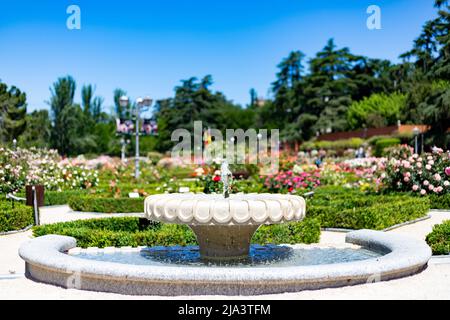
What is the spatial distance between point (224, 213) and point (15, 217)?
261 inches

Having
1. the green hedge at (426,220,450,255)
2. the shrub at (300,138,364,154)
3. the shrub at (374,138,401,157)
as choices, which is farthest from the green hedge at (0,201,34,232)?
the shrub at (300,138,364,154)

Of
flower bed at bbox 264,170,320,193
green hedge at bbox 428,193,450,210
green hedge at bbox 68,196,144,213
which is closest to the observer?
green hedge at bbox 428,193,450,210

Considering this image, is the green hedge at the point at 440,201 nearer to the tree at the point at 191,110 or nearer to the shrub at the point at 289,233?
the shrub at the point at 289,233

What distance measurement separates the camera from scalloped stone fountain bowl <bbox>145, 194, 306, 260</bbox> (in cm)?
588

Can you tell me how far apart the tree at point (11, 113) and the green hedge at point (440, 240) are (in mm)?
35565

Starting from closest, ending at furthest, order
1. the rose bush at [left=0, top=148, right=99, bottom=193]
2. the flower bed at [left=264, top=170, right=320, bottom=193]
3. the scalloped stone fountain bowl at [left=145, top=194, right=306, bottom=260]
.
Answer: the scalloped stone fountain bowl at [left=145, top=194, right=306, bottom=260]
the flower bed at [left=264, top=170, right=320, bottom=193]
the rose bush at [left=0, top=148, right=99, bottom=193]

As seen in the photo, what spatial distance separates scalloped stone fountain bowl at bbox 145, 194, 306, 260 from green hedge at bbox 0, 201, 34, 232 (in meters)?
5.50

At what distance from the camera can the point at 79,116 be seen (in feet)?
137

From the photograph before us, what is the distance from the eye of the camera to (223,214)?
5.87 m

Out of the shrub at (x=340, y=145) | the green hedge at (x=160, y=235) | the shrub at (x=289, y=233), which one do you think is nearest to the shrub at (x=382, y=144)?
the shrub at (x=340, y=145)

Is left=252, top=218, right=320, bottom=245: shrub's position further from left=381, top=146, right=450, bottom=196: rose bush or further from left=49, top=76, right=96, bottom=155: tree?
left=49, top=76, right=96, bottom=155: tree
